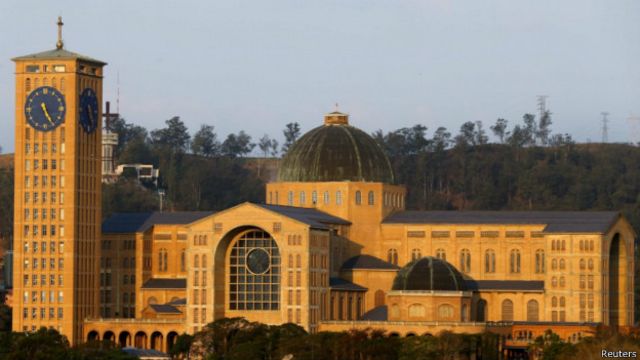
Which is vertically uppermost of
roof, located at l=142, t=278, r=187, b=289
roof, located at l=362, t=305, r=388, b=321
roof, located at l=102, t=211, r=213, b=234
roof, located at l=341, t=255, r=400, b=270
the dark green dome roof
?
the dark green dome roof

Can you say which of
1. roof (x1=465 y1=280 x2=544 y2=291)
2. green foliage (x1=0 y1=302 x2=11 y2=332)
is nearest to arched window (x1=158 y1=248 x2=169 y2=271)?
green foliage (x1=0 y1=302 x2=11 y2=332)

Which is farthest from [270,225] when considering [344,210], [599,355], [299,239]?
[599,355]

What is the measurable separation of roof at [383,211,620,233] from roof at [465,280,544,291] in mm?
4493

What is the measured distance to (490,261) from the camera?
6521 inches

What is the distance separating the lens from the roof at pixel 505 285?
531 ft

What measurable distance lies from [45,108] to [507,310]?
3830 cm

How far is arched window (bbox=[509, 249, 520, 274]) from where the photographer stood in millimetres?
164875

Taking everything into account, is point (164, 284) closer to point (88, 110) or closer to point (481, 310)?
point (88, 110)

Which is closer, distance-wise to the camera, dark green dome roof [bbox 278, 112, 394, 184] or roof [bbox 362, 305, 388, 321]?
roof [bbox 362, 305, 388, 321]

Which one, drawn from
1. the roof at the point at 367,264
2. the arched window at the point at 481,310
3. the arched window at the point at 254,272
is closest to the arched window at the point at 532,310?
the arched window at the point at 481,310

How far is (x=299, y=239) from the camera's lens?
15650cm

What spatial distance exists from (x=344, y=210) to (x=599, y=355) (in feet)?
152

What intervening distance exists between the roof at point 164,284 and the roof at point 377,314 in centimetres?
1548

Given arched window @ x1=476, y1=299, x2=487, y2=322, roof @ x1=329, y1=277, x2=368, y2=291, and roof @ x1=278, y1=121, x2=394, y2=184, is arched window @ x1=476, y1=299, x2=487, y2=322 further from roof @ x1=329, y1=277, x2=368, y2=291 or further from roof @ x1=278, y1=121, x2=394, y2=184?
roof @ x1=278, y1=121, x2=394, y2=184
